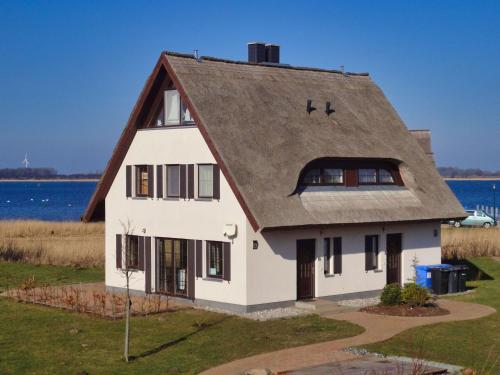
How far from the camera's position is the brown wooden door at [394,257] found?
105 ft

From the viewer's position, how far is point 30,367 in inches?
818

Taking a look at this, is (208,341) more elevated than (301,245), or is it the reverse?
(301,245)

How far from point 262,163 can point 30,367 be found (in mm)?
10511

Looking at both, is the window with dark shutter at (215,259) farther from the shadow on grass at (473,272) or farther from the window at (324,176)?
the shadow on grass at (473,272)

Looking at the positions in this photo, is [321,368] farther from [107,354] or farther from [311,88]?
[311,88]

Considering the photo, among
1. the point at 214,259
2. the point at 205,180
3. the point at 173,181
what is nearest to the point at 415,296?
the point at 214,259

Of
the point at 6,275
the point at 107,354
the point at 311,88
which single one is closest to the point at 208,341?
the point at 107,354

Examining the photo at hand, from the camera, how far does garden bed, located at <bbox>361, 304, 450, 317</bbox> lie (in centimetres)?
2714

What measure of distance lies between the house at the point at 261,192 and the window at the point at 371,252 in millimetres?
72

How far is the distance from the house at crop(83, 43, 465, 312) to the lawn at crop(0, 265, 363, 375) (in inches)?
92.1

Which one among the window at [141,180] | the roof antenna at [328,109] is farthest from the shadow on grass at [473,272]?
the window at [141,180]

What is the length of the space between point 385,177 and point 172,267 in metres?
8.69

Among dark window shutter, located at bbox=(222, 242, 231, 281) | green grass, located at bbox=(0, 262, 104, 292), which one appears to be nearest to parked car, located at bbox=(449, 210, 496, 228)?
green grass, located at bbox=(0, 262, 104, 292)

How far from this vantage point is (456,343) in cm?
2291
